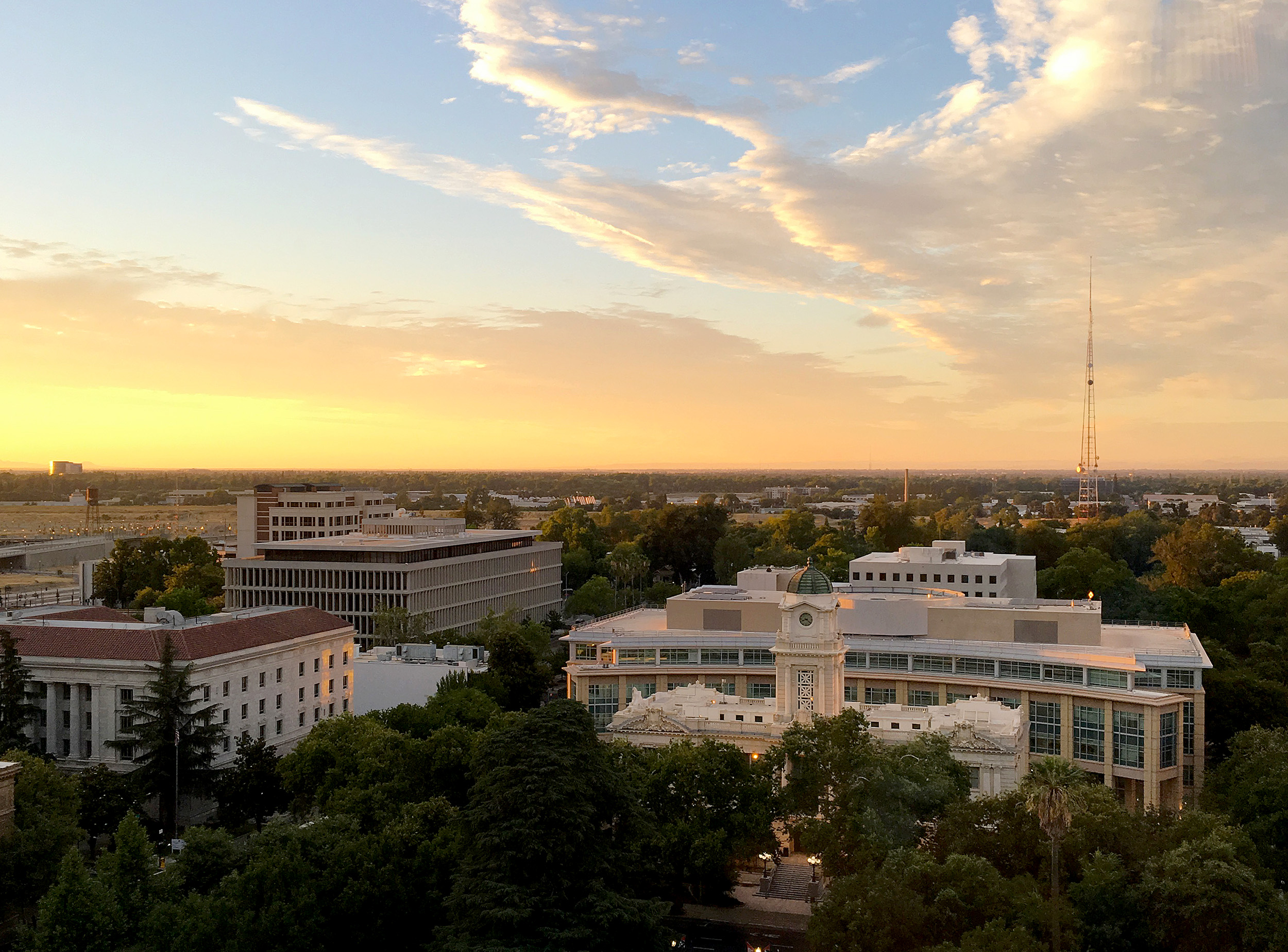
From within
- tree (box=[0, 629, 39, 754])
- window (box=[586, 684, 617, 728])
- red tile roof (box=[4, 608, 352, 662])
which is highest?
red tile roof (box=[4, 608, 352, 662])

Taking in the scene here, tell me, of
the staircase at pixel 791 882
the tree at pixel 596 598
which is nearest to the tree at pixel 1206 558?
the tree at pixel 596 598

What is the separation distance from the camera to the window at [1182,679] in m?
74.9

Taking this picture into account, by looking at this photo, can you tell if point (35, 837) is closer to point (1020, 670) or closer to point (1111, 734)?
point (1020, 670)

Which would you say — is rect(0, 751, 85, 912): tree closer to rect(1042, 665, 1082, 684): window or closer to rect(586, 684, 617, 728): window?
rect(586, 684, 617, 728): window

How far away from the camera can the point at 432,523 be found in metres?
184

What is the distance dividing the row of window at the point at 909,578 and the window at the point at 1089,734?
3417cm

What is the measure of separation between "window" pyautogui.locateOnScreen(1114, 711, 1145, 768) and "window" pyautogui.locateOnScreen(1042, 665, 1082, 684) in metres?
3.26

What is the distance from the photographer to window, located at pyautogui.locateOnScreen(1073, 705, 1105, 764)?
74438 mm

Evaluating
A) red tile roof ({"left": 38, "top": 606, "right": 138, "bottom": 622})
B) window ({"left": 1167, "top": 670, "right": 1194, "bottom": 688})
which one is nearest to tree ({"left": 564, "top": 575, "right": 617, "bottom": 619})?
red tile roof ({"left": 38, "top": 606, "right": 138, "bottom": 622})

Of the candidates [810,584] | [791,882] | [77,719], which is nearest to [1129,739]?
[810,584]

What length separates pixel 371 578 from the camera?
424 ft

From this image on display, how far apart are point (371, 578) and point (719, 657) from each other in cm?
5728

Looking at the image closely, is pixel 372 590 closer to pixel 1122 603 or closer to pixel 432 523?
pixel 432 523

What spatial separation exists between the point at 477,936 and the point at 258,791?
99.3 ft
